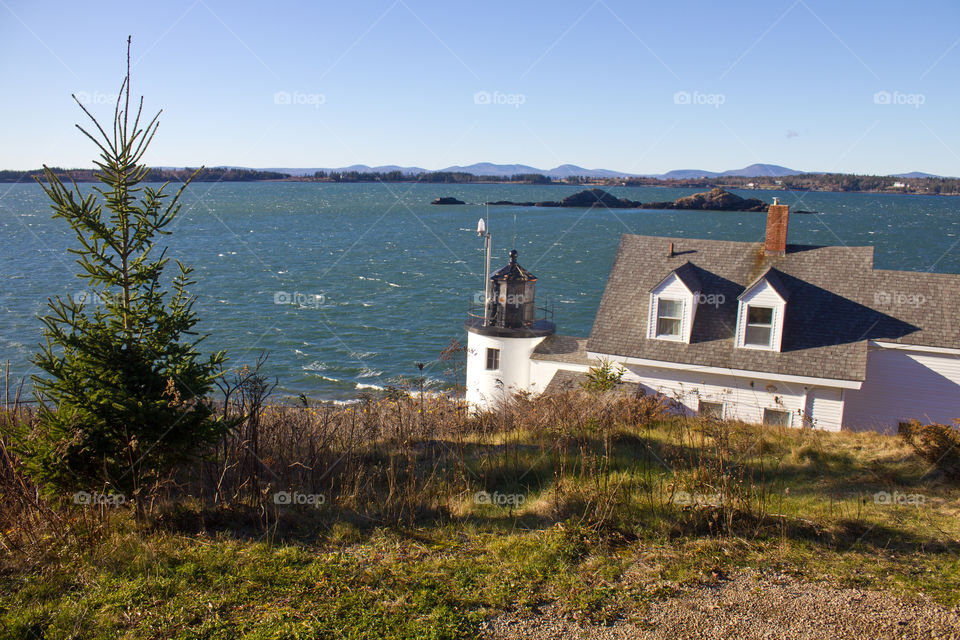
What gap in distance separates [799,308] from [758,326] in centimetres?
141

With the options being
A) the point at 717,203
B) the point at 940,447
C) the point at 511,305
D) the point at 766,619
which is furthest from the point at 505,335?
the point at 717,203

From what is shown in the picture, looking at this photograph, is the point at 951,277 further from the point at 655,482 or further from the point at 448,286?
the point at 448,286

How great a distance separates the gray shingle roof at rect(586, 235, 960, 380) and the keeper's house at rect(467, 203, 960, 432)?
0.03m

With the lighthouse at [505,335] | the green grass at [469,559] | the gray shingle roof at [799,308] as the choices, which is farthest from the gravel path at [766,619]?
the lighthouse at [505,335]

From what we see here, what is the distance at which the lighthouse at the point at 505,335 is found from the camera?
21.9m

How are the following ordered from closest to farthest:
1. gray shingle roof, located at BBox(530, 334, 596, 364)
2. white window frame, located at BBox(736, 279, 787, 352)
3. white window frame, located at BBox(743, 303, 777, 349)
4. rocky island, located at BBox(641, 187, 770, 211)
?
white window frame, located at BBox(736, 279, 787, 352), white window frame, located at BBox(743, 303, 777, 349), gray shingle roof, located at BBox(530, 334, 596, 364), rocky island, located at BBox(641, 187, 770, 211)

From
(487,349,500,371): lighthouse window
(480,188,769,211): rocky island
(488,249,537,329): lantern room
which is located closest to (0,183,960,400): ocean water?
(487,349,500,371): lighthouse window

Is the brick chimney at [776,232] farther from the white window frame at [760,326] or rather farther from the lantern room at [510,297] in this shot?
the lantern room at [510,297]

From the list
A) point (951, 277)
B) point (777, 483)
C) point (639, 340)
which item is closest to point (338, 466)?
point (777, 483)

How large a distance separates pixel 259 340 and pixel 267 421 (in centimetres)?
2950

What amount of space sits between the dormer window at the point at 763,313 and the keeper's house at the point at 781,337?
0.03 m

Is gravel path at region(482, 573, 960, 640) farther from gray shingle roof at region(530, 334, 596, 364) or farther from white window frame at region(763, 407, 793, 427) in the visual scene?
gray shingle roof at region(530, 334, 596, 364)

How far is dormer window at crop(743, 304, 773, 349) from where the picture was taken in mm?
19281

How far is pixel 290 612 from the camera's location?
5918 mm
